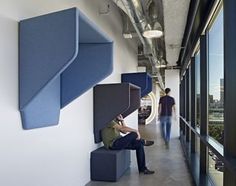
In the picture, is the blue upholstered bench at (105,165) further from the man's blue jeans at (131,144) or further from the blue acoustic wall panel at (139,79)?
the blue acoustic wall panel at (139,79)

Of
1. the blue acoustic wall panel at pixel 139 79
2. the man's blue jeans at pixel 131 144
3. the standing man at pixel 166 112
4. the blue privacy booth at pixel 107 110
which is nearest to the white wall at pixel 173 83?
the standing man at pixel 166 112

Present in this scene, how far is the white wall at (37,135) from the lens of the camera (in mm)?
2438

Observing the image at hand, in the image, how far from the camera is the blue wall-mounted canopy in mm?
4797

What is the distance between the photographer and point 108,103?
191 inches

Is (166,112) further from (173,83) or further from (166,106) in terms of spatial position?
(173,83)

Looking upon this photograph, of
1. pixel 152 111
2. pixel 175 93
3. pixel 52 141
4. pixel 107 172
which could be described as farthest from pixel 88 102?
pixel 152 111

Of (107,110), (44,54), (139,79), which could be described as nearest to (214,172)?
(107,110)

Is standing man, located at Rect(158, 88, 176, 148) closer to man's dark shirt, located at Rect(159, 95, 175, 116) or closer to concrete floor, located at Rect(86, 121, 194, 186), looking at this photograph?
man's dark shirt, located at Rect(159, 95, 175, 116)

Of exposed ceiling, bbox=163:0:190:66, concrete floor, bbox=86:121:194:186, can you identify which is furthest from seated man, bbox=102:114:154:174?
exposed ceiling, bbox=163:0:190:66

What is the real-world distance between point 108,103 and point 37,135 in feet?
6.68

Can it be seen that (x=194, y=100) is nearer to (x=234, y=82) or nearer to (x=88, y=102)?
(x=88, y=102)

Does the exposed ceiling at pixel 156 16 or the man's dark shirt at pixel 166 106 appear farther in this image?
the man's dark shirt at pixel 166 106

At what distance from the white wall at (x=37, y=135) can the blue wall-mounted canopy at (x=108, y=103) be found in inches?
5.5

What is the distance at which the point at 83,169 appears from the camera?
427 cm
